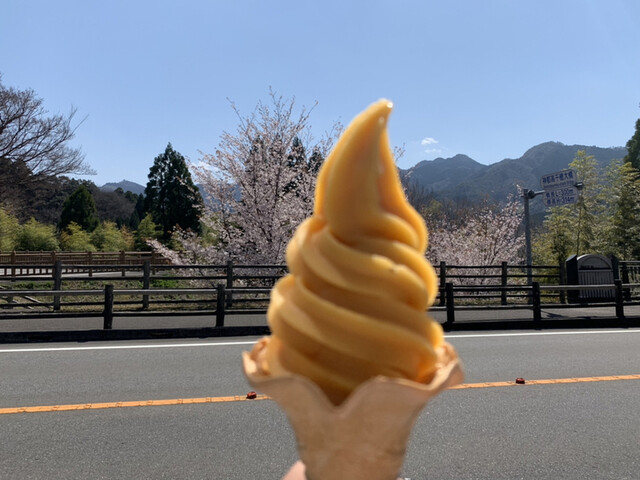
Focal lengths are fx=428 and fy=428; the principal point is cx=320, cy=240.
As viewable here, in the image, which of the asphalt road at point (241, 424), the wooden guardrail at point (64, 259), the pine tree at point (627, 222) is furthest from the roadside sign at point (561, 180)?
the wooden guardrail at point (64, 259)

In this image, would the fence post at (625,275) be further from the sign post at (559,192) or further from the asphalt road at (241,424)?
the asphalt road at (241,424)

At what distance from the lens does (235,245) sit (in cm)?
1457

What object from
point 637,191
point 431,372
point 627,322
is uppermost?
point 637,191

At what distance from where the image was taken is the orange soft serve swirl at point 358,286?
1.18m

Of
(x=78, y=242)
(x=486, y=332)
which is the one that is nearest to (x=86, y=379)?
(x=486, y=332)

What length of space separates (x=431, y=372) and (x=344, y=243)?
1.51 feet

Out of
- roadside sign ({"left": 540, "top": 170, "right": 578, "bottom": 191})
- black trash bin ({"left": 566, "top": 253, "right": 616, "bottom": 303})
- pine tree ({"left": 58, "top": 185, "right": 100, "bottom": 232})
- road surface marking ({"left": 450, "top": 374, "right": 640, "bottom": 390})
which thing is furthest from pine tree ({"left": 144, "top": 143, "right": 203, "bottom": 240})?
road surface marking ({"left": 450, "top": 374, "right": 640, "bottom": 390})

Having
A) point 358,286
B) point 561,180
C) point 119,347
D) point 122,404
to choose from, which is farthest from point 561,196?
point 358,286

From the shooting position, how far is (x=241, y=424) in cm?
412

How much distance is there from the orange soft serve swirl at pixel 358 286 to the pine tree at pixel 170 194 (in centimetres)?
4279

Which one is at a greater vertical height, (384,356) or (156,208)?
(156,208)

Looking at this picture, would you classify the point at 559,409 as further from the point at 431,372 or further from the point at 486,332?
the point at 486,332

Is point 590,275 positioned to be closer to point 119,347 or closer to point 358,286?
point 119,347

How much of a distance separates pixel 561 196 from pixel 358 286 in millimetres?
16846
